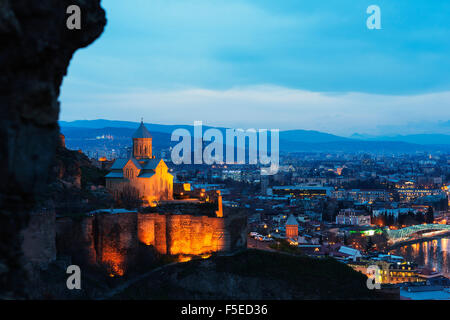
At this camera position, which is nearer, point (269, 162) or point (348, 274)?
point (348, 274)

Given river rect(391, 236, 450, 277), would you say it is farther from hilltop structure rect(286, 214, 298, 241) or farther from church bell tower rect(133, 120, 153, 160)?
church bell tower rect(133, 120, 153, 160)

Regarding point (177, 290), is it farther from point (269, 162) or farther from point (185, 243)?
point (269, 162)

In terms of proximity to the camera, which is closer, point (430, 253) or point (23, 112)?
point (23, 112)

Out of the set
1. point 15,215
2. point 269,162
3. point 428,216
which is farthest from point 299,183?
point 15,215

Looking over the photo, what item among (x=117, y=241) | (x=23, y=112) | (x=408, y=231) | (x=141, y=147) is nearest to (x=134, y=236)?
(x=117, y=241)

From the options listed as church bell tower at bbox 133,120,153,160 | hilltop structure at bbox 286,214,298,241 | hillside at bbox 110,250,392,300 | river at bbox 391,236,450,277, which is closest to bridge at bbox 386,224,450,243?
river at bbox 391,236,450,277

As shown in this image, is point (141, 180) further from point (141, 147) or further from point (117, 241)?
point (117, 241)
